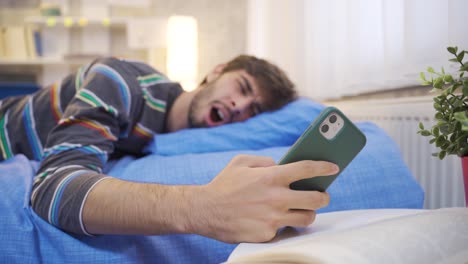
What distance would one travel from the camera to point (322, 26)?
159 cm

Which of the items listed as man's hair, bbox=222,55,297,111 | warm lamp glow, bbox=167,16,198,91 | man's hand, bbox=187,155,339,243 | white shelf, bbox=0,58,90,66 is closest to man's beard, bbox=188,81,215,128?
man's hair, bbox=222,55,297,111

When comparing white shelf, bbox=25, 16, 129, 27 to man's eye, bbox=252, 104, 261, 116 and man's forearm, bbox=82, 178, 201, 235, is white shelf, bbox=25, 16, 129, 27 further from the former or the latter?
man's forearm, bbox=82, 178, 201, 235

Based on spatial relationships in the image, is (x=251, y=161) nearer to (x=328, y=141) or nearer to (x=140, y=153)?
(x=328, y=141)

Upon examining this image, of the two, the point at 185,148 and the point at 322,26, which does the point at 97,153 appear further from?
the point at 322,26

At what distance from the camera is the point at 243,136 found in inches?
40.6

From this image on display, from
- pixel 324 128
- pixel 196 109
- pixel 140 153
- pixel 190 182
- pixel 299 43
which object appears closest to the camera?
pixel 324 128

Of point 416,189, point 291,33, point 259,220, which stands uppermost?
point 291,33

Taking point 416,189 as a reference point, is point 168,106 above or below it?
above

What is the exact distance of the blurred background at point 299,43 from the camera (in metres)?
0.94

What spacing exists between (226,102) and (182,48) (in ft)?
6.31

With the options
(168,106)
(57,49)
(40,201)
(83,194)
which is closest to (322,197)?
(83,194)

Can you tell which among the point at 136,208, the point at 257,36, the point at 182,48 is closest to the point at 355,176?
the point at 136,208

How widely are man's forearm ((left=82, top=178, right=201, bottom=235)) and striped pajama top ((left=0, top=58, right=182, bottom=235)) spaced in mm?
24

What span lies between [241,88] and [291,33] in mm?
848
